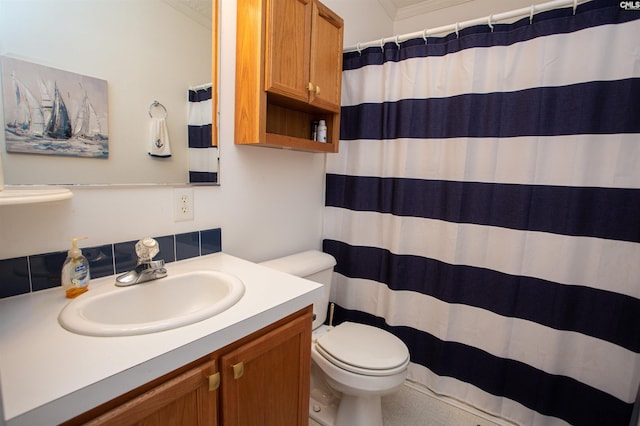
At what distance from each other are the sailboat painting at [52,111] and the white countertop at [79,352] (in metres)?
0.43

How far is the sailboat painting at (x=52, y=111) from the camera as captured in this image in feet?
2.63

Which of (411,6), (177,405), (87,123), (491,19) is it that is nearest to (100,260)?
(87,123)

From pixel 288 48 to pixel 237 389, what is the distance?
1.27 m

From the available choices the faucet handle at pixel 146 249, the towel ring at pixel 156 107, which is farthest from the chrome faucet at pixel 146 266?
the towel ring at pixel 156 107

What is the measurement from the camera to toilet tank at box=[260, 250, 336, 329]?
1448mm

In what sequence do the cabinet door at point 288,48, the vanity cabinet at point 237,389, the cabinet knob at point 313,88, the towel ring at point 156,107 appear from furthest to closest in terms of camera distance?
1. the cabinet knob at point 313,88
2. the cabinet door at point 288,48
3. the towel ring at point 156,107
4. the vanity cabinet at point 237,389

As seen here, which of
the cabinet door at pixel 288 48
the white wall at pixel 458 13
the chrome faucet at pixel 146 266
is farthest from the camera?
the white wall at pixel 458 13

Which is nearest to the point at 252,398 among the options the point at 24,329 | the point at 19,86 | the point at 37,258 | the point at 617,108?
the point at 24,329

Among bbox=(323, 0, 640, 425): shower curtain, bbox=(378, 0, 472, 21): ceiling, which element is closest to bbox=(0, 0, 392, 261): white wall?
bbox=(378, 0, 472, 21): ceiling

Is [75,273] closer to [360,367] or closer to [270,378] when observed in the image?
[270,378]

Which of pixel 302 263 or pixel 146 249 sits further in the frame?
pixel 302 263

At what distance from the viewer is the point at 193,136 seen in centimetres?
121

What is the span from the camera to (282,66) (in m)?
1.24

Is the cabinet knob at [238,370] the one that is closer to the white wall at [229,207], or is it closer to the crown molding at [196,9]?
the white wall at [229,207]
